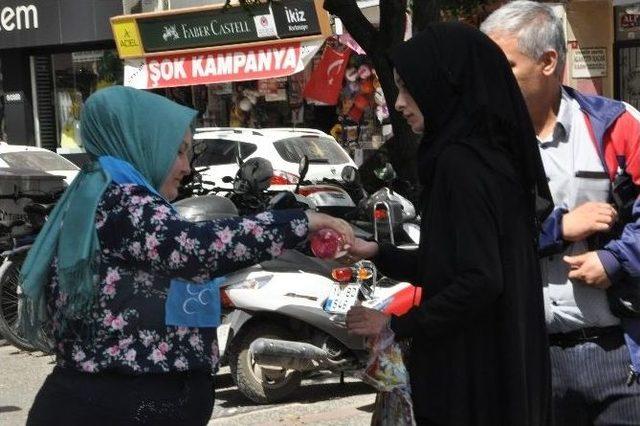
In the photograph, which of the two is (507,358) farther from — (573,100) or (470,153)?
(573,100)

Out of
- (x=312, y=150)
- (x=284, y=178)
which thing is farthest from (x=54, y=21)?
(x=284, y=178)

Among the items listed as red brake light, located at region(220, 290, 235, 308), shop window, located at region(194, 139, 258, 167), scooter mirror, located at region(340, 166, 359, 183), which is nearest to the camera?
red brake light, located at region(220, 290, 235, 308)

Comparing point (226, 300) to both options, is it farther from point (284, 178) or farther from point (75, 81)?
point (75, 81)

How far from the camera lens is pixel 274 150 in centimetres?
1459

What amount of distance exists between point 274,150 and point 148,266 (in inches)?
469

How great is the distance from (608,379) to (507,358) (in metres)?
0.55

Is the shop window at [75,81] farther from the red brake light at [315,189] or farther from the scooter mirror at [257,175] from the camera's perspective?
the red brake light at [315,189]

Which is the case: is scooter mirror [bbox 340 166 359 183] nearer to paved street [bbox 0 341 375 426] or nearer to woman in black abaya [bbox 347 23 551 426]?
paved street [bbox 0 341 375 426]

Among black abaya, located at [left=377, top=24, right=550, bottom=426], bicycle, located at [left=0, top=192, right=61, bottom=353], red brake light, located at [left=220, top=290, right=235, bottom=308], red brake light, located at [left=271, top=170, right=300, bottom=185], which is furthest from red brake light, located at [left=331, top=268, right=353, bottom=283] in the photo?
red brake light, located at [left=271, top=170, right=300, bottom=185]

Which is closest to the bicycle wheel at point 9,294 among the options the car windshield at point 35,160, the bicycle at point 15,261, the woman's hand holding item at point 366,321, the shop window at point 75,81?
the bicycle at point 15,261

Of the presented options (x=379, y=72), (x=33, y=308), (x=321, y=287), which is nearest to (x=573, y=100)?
(x=33, y=308)

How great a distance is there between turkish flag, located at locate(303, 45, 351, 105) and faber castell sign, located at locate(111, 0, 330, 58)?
667mm

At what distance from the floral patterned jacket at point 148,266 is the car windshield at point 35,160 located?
11.6m

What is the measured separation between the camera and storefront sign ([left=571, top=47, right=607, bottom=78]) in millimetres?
14648
